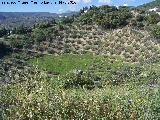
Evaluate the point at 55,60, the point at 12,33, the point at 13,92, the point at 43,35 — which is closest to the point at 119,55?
the point at 55,60

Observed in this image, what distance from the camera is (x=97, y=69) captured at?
172 ft

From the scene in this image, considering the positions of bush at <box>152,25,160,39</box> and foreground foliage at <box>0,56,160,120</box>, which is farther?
bush at <box>152,25,160,39</box>

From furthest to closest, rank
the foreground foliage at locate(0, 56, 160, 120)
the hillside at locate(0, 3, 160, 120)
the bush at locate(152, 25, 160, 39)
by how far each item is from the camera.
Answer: the bush at locate(152, 25, 160, 39), the hillside at locate(0, 3, 160, 120), the foreground foliage at locate(0, 56, 160, 120)

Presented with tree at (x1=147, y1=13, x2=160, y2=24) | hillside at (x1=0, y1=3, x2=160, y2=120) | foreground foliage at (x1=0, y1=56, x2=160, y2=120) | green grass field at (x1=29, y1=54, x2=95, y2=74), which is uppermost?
foreground foliage at (x1=0, y1=56, x2=160, y2=120)

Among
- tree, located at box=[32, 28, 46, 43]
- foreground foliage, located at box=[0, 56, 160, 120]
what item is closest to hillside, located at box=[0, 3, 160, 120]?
tree, located at box=[32, 28, 46, 43]

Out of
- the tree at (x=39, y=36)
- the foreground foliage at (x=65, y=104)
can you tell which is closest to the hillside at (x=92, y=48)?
the tree at (x=39, y=36)

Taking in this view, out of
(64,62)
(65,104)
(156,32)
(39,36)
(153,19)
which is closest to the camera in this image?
(65,104)

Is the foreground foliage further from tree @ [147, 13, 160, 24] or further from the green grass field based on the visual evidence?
tree @ [147, 13, 160, 24]

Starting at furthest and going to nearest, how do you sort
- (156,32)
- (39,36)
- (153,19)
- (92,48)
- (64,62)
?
(153,19), (39,36), (92,48), (156,32), (64,62)

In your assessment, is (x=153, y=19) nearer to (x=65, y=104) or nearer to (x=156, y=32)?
(x=156, y=32)

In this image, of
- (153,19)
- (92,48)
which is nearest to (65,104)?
(92,48)

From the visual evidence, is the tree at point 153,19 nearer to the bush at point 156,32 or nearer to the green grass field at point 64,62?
the bush at point 156,32

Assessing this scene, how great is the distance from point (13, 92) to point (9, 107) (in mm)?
481

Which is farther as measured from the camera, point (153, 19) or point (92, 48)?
point (153, 19)
